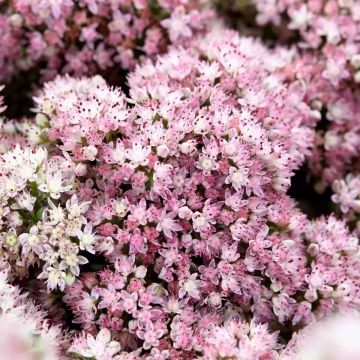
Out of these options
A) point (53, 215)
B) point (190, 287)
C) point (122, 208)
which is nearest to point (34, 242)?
point (53, 215)

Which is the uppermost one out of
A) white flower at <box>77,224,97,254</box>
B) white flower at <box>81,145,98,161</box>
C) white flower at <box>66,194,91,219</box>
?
white flower at <box>81,145,98,161</box>

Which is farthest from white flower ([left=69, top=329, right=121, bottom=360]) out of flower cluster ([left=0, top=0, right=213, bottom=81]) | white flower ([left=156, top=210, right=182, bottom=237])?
flower cluster ([left=0, top=0, right=213, bottom=81])

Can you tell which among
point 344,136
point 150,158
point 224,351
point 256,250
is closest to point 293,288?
point 256,250

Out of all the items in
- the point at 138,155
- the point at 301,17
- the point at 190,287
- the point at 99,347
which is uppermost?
the point at 301,17

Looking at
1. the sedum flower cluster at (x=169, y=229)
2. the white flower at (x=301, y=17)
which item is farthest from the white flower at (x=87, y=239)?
the white flower at (x=301, y=17)

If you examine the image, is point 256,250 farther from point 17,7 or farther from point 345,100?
point 17,7

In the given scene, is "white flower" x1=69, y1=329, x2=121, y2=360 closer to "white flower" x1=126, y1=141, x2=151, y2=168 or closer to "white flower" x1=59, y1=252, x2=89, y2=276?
"white flower" x1=59, y1=252, x2=89, y2=276

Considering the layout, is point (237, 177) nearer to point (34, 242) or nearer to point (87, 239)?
point (87, 239)
